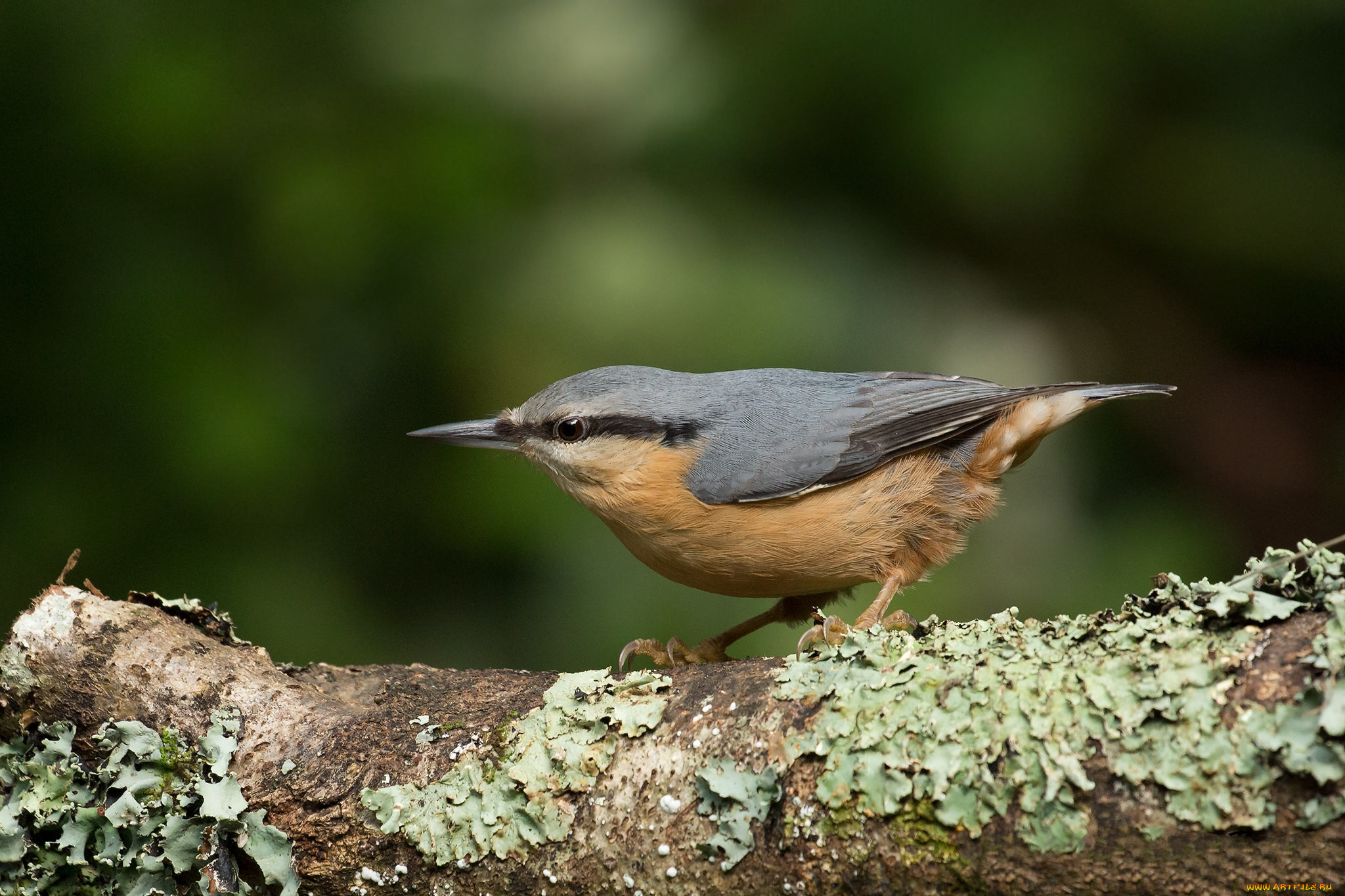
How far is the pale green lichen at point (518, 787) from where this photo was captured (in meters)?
2.06

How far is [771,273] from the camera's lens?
417 cm

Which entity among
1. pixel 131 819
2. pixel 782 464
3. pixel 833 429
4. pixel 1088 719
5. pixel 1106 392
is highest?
pixel 1106 392

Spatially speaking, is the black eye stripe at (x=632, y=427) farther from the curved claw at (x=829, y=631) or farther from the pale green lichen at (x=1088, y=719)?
the pale green lichen at (x=1088, y=719)

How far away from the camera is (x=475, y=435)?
365cm

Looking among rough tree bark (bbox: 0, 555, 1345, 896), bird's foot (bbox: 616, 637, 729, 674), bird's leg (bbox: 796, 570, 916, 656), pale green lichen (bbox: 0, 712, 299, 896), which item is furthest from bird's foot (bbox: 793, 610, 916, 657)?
pale green lichen (bbox: 0, 712, 299, 896)

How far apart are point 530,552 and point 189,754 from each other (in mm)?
1879

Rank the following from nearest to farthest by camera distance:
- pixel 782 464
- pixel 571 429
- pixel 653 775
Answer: pixel 653 775 → pixel 782 464 → pixel 571 429

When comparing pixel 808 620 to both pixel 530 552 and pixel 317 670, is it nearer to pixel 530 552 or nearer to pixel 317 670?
pixel 530 552

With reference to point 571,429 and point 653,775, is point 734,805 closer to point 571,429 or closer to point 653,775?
point 653,775

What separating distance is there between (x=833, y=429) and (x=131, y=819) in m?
2.21

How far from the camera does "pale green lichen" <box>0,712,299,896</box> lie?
2143 millimetres

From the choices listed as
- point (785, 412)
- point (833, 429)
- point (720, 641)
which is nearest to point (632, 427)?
point (785, 412)

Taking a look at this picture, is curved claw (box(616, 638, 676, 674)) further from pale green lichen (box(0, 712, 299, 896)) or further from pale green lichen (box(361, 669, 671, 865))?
pale green lichen (box(0, 712, 299, 896))

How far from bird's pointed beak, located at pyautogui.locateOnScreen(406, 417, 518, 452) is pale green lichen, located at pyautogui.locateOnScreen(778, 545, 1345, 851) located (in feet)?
6.10
